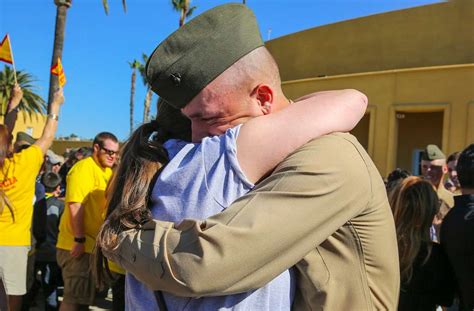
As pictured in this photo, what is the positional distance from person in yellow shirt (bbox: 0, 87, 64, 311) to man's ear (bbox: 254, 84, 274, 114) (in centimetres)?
344

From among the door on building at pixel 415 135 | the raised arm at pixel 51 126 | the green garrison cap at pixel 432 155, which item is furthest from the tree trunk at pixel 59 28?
the green garrison cap at pixel 432 155

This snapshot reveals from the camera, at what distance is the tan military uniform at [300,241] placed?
1.03 m

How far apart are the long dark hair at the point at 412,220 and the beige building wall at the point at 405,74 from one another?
10816mm

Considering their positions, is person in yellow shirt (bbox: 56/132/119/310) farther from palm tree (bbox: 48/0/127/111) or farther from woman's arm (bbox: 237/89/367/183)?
palm tree (bbox: 48/0/127/111)

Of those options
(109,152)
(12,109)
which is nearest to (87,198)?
(109,152)

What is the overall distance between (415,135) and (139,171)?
15409mm

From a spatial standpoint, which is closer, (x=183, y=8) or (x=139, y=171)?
(x=139, y=171)

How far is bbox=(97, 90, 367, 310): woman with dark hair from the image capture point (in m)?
1.14

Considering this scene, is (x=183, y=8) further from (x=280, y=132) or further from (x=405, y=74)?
(x=280, y=132)

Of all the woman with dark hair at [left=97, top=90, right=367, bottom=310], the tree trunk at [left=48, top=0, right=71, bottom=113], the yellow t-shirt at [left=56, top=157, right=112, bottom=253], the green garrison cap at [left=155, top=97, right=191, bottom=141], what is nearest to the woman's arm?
the woman with dark hair at [left=97, top=90, right=367, bottom=310]

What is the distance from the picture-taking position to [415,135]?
50.6ft

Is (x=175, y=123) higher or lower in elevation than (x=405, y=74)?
lower

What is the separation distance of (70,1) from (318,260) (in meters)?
14.0

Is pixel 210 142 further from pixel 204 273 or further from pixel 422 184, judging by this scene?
pixel 422 184
